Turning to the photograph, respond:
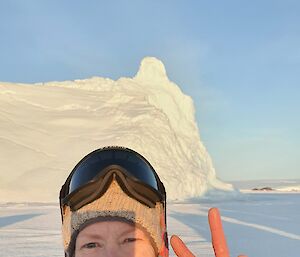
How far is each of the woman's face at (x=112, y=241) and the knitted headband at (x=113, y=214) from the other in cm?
2

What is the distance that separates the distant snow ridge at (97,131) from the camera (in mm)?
22719

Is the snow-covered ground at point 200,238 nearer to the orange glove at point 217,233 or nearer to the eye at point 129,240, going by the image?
the eye at point 129,240

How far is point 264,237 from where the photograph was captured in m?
8.37

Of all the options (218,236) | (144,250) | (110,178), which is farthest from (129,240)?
(218,236)

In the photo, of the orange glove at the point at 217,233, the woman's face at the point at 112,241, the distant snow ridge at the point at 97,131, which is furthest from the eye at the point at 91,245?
the distant snow ridge at the point at 97,131

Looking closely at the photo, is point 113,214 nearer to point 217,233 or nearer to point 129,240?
point 129,240

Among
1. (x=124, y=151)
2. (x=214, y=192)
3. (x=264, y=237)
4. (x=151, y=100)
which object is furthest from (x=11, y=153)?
(x=124, y=151)

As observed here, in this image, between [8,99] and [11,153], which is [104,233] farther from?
[8,99]

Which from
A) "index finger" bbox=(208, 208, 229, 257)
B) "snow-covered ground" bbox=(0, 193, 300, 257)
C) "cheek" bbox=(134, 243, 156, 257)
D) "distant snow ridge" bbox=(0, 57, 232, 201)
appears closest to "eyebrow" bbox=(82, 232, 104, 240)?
"cheek" bbox=(134, 243, 156, 257)

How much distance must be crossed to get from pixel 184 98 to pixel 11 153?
11120mm

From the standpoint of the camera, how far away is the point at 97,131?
25.3 m

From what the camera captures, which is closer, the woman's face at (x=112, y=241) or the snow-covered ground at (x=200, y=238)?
the woman's face at (x=112, y=241)

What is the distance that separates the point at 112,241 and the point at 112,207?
95 millimetres

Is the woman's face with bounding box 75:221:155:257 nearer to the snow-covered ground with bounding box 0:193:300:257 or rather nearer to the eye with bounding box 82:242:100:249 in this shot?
the eye with bounding box 82:242:100:249
